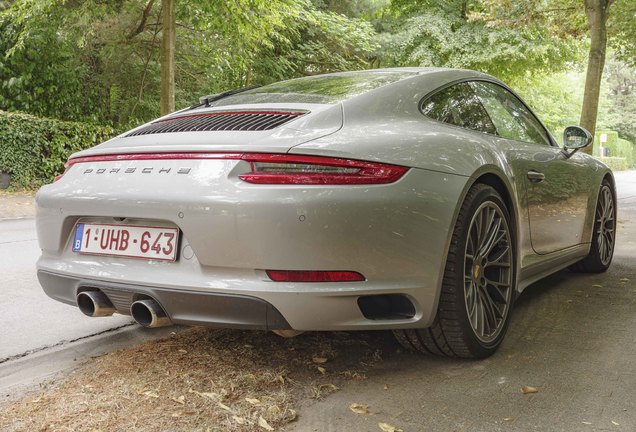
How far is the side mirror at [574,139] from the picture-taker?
4.18m

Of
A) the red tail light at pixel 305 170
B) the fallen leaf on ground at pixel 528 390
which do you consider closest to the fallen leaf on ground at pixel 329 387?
the fallen leaf on ground at pixel 528 390

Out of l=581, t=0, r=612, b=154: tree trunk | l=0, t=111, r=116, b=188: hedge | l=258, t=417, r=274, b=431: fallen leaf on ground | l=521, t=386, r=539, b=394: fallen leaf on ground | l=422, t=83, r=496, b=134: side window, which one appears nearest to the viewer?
l=258, t=417, r=274, b=431: fallen leaf on ground

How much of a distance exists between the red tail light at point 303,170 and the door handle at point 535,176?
4.76 feet

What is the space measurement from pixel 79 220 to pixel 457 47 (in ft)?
65.9

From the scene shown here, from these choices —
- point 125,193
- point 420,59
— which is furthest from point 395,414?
point 420,59

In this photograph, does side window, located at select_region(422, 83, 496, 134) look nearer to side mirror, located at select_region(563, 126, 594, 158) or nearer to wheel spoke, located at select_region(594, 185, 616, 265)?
side mirror, located at select_region(563, 126, 594, 158)

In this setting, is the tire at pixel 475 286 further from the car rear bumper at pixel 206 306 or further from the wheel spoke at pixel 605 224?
the wheel spoke at pixel 605 224

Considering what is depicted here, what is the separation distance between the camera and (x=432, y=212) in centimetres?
263

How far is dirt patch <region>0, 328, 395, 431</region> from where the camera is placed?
2.35 m

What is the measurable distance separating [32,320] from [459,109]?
2628mm

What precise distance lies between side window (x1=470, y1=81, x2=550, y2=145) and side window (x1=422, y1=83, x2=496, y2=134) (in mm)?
106

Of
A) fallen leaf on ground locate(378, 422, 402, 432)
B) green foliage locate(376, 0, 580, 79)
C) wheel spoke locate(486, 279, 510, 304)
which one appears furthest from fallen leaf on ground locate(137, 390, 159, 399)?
green foliage locate(376, 0, 580, 79)

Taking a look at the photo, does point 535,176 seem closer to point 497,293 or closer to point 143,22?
point 497,293

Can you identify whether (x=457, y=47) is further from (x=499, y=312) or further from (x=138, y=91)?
(x=499, y=312)
